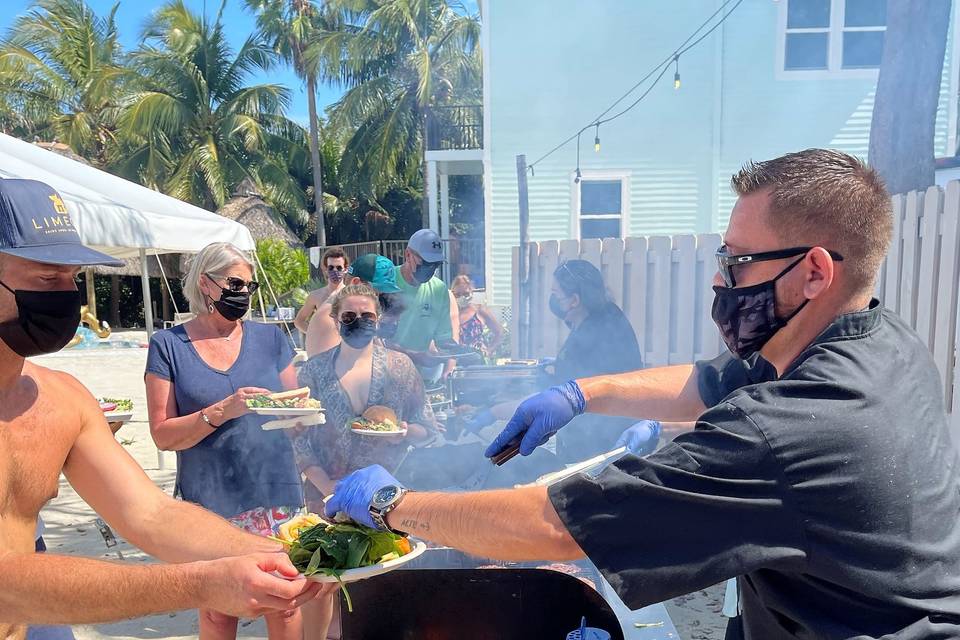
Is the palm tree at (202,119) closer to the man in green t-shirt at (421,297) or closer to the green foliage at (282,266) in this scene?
the green foliage at (282,266)

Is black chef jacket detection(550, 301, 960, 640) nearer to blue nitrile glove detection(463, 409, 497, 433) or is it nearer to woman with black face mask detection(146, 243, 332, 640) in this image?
woman with black face mask detection(146, 243, 332, 640)

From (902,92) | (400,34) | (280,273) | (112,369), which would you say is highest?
(400,34)

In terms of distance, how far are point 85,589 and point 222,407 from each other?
1.40m

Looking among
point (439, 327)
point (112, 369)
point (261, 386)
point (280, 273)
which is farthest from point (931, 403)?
point (280, 273)

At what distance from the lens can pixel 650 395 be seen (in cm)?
248

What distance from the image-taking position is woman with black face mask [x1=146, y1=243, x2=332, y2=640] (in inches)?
121

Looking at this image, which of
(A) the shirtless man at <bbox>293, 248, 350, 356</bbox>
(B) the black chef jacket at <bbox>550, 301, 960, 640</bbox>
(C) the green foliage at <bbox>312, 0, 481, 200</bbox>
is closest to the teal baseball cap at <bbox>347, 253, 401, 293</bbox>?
(A) the shirtless man at <bbox>293, 248, 350, 356</bbox>

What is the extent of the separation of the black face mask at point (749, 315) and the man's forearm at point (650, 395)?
2.05 ft

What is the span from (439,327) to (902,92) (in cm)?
470

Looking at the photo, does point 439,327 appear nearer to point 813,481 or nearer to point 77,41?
point 813,481

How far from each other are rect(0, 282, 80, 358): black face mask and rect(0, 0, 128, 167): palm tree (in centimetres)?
2641

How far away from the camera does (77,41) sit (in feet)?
85.9

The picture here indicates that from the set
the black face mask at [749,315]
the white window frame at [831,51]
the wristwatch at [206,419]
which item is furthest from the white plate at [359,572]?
the white window frame at [831,51]

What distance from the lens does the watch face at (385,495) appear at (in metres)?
1.86
